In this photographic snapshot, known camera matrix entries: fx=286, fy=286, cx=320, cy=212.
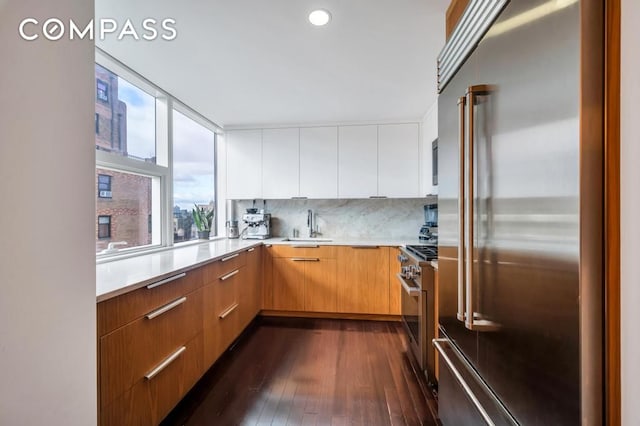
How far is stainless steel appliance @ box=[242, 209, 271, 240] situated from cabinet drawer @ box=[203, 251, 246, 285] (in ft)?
2.88

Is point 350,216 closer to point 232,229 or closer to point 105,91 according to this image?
point 232,229

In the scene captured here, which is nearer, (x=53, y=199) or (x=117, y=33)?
(x=53, y=199)

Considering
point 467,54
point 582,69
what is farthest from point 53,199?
point 467,54

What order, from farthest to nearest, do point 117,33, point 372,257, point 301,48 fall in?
point 372,257
point 301,48
point 117,33

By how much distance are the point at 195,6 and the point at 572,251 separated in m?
1.96

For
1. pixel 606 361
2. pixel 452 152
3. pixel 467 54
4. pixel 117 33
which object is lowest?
pixel 606 361

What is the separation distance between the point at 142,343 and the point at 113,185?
133cm

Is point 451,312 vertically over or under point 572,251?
under

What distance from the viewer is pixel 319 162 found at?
3.50 m

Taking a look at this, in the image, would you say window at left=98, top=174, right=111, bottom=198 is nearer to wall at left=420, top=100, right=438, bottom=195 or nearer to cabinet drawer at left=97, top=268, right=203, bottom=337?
cabinet drawer at left=97, top=268, right=203, bottom=337

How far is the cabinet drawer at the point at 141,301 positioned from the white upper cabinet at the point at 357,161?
6.99ft

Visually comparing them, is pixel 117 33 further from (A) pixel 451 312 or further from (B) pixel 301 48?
(A) pixel 451 312

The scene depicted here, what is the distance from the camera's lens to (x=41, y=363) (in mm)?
848

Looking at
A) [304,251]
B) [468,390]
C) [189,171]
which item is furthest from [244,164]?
[468,390]
